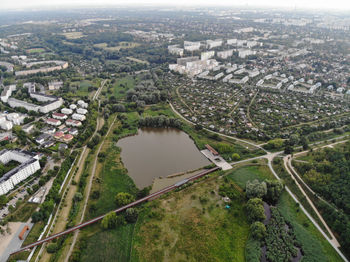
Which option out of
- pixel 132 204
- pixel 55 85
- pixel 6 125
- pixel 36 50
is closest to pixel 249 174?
pixel 132 204

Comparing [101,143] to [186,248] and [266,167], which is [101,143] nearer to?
[186,248]

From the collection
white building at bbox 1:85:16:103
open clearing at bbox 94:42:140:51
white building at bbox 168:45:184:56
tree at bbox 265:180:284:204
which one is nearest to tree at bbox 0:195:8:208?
tree at bbox 265:180:284:204

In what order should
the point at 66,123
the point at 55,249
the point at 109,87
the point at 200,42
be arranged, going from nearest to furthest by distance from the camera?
the point at 55,249 < the point at 66,123 < the point at 109,87 < the point at 200,42

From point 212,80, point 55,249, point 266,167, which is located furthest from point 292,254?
point 212,80

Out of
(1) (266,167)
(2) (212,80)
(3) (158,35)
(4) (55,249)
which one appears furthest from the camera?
(3) (158,35)

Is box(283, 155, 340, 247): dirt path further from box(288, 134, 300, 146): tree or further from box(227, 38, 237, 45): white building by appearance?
box(227, 38, 237, 45): white building

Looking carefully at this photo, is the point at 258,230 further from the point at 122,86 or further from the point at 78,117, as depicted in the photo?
the point at 122,86
